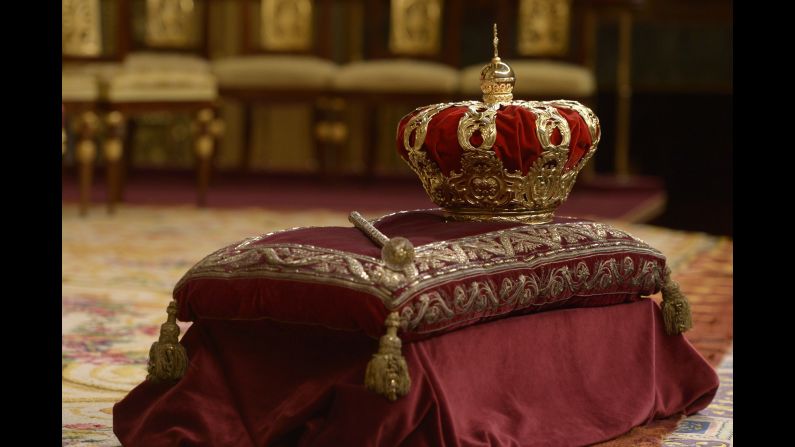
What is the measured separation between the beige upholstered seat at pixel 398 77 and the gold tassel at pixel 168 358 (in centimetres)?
512

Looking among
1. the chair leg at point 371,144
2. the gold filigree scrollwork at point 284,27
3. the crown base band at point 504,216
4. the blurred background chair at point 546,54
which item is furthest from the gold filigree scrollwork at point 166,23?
the crown base band at point 504,216

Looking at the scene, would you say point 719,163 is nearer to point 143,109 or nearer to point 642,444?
point 143,109

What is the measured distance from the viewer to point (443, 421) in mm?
2158

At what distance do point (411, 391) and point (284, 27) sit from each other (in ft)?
19.8

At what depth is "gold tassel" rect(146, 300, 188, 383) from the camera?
2.35 metres

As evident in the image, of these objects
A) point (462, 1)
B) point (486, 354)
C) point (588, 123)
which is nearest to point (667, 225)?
point (462, 1)

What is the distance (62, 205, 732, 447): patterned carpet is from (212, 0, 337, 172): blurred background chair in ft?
3.16

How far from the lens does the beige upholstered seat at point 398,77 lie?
7355 millimetres

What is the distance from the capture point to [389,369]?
2045mm

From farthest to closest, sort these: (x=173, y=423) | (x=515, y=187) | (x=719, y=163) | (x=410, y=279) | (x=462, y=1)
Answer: (x=719, y=163) < (x=462, y=1) < (x=515, y=187) < (x=173, y=423) < (x=410, y=279)

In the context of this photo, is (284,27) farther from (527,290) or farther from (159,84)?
(527,290)

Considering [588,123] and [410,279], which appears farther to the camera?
[588,123]
